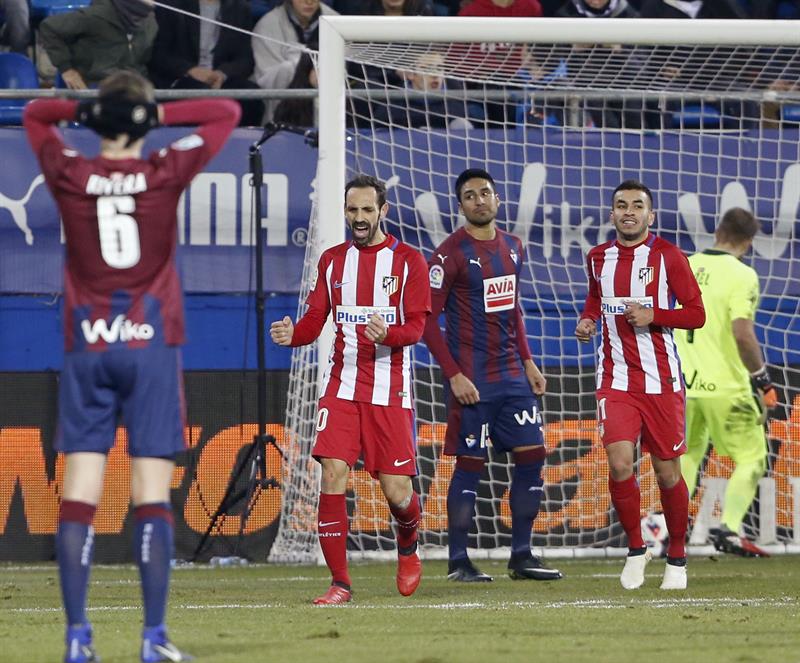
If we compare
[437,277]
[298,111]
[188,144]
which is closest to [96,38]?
[298,111]

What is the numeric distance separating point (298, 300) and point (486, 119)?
5.87 ft

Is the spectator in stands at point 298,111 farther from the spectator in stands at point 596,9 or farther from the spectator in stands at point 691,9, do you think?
the spectator in stands at point 691,9

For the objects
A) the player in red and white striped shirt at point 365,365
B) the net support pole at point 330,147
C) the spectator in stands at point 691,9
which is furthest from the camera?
the spectator in stands at point 691,9

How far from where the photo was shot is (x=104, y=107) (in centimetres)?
509

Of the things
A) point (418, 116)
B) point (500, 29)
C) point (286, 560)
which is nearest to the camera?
point (500, 29)

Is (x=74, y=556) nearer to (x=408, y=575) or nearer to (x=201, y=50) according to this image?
(x=408, y=575)

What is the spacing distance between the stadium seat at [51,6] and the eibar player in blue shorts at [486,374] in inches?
200

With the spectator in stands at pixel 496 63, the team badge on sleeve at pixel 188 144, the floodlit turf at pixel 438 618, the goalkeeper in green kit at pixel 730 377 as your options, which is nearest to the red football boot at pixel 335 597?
the floodlit turf at pixel 438 618

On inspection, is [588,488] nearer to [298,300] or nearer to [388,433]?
[298,300]

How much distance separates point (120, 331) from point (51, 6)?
26.7 ft

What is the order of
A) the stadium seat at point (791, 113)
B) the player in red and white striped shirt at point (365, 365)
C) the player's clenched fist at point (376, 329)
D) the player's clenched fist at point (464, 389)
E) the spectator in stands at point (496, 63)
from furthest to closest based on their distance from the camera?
the stadium seat at point (791, 113), the spectator in stands at point (496, 63), the player's clenched fist at point (464, 389), the player in red and white striped shirt at point (365, 365), the player's clenched fist at point (376, 329)

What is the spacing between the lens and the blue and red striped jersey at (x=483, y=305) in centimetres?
885

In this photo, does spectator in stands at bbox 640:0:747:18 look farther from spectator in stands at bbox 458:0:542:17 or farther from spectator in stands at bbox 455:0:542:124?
spectator in stands at bbox 455:0:542:124

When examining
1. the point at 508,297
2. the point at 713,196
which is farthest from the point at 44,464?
the point at 713,196
